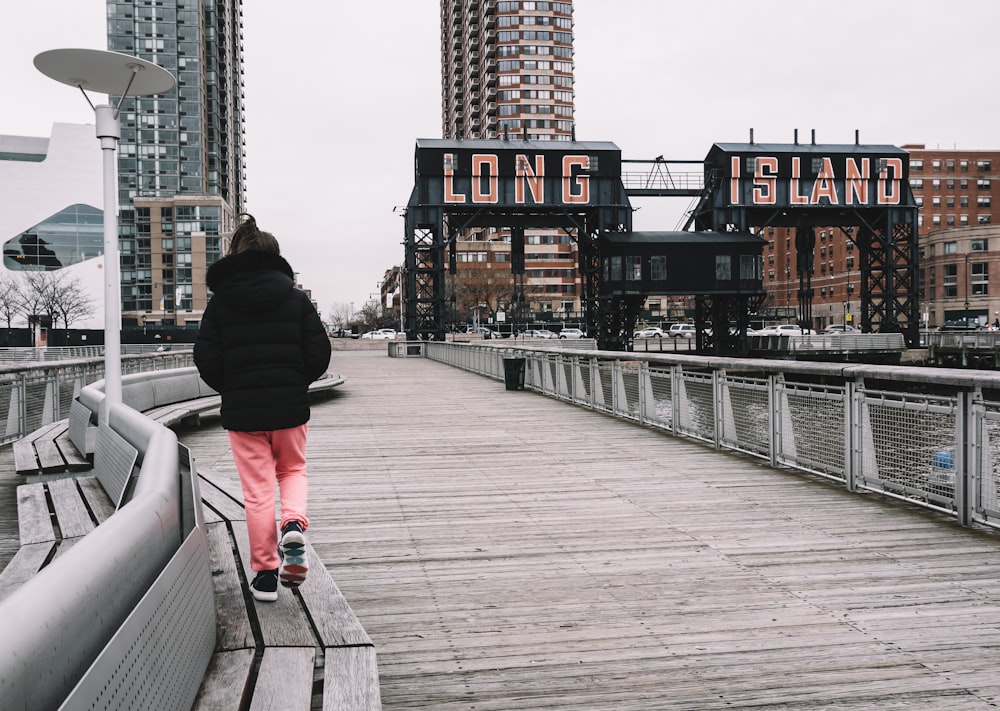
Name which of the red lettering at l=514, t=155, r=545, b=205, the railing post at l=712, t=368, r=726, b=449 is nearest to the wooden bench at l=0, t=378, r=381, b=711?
the railing post at l=712, t=368, r=726, b=449

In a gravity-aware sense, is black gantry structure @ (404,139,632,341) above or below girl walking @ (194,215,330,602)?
above

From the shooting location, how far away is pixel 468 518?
673cm

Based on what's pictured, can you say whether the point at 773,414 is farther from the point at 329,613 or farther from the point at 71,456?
the point at 71,456

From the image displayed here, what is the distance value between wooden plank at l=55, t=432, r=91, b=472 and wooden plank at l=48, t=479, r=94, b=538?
71cm

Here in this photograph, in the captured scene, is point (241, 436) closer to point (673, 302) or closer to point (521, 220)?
point (521, 220)

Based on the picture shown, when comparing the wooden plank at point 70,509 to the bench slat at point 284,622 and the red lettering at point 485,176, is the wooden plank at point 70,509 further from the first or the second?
the red lettering at point 485,176

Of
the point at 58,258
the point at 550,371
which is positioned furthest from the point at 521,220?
the point at 58,258

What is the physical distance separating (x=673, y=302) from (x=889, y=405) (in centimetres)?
12834

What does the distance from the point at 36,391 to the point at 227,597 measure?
951 cm

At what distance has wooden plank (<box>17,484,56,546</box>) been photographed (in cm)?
523

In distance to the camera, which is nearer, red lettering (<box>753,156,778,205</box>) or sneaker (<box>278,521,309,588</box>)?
sneaker (<box>278,521,309,588</box>)

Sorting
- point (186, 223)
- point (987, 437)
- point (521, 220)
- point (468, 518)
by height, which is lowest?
point (468, 518)

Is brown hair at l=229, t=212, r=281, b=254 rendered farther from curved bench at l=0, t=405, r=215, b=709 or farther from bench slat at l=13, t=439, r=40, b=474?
bench slat at l=13, t=439, r=40, b=474

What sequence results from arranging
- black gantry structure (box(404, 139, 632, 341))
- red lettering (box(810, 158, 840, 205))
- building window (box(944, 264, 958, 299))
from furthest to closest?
building window (box(944, 264, 958, 299)) < red lettering (box(810, 158, 840, 205)) < black gantry structure (box(404, 139, 632, 341))
